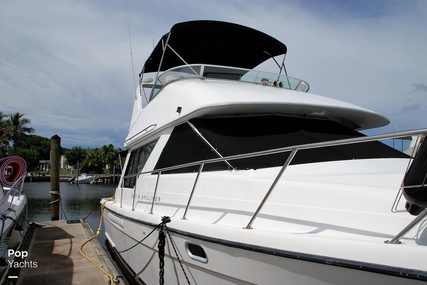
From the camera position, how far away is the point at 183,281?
3404 mm

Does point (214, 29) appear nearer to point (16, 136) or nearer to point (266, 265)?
point (266, 265)

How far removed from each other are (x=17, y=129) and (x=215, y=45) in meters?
50.3

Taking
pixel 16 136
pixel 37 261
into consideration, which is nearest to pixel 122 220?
pixel 37 261

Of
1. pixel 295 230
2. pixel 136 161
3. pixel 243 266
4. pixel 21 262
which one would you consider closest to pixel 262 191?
pixel 295 230

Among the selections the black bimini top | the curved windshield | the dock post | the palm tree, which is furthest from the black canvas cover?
the palm tree

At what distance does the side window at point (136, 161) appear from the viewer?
5520 millimetres

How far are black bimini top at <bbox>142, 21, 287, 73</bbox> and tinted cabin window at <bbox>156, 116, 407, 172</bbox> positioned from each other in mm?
2276

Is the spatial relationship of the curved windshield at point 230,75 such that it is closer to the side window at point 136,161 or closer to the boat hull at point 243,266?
the side window at point 136,161

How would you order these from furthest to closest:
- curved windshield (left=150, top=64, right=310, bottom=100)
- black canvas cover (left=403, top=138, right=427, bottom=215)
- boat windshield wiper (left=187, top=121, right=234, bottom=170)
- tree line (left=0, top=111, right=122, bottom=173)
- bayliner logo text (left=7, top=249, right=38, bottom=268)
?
tree line (left=0, top=111, right=122, bottom=173), curved windshield (left=150, top=64, right=310, bottom=100), bayliner logo text (left=7, top=249, right=38, bottom=268), boat windshield wiper (left=187, top=121, right=234, bottom=170), black canvas cover (left=403, top=138, right=427, bottom=215)

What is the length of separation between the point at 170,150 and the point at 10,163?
13.1 feet

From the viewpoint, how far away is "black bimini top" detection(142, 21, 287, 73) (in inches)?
249

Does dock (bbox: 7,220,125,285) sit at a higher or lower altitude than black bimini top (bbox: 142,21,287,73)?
lower

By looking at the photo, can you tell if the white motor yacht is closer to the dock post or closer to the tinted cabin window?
the tinted cabin window

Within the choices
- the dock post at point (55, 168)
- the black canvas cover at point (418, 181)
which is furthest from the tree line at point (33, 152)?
the black canvas cover at point (418, 181)
